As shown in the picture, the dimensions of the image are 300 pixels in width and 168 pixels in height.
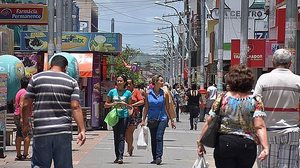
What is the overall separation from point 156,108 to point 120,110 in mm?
706

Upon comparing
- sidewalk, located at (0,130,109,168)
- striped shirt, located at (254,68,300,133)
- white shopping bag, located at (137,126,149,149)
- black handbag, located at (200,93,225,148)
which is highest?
striped shirt, located at (254,68,300,133)

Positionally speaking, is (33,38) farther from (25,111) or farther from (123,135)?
(25,111)

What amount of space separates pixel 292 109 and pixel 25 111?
3.17 meters

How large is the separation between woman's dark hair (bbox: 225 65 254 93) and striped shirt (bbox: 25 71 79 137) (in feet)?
6.14

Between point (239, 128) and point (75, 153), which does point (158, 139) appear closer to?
point (75, 153)

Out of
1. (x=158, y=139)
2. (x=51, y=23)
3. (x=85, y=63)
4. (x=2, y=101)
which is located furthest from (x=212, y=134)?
(x=85, y=63)

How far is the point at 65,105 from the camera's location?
8711mm

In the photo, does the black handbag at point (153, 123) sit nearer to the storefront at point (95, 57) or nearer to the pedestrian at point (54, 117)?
the pedestrian at point (54, 117)

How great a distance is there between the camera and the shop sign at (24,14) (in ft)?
77.4

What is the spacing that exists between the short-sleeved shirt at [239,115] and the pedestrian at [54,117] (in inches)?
70.5

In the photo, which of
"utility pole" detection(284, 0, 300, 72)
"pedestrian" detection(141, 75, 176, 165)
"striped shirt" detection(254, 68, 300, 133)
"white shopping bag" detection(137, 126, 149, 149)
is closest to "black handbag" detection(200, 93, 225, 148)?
"striped shirt" detection(254, 68, 300, 133)

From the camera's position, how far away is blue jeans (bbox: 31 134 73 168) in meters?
8.63

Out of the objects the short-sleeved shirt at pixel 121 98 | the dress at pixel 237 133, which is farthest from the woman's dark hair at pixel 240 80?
the short-sleeved shirt at pixel 121 98

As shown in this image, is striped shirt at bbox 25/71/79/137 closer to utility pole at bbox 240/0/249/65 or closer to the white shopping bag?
the white shopping bag
